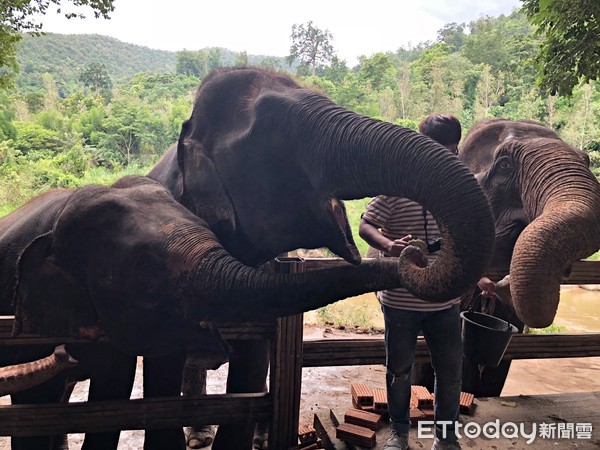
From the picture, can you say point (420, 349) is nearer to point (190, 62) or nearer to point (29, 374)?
point (29, 374)

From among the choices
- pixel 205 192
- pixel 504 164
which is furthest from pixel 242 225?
pixel 504 164

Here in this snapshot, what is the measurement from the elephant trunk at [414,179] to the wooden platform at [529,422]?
155 cm

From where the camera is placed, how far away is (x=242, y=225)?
Answer: 233 centimetres

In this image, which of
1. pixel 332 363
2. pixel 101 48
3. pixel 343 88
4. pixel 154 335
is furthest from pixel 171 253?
pixel 101 48

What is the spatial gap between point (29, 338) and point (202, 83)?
1485 millimetres

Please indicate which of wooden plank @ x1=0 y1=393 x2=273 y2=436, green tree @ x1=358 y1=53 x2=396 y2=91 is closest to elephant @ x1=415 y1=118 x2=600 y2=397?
wooden plank @ x1=0 y1=393 x2=273 y2=436

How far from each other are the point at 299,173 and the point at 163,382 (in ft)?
4.50

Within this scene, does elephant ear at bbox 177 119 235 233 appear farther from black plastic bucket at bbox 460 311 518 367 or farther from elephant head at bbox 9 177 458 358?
black plastic bucket at bbox 460 311 518 367

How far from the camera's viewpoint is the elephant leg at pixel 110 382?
2.52 metres

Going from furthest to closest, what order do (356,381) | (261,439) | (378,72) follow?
1. (378,72)
2. (356,381)
3. (261,439)

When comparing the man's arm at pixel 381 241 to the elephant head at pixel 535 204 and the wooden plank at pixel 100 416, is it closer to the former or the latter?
the elephant head at pixel 535 204

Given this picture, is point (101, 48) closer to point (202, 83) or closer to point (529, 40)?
point (529, 40)

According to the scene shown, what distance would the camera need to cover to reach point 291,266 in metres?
2.34

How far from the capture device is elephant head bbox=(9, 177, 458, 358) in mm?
1602
